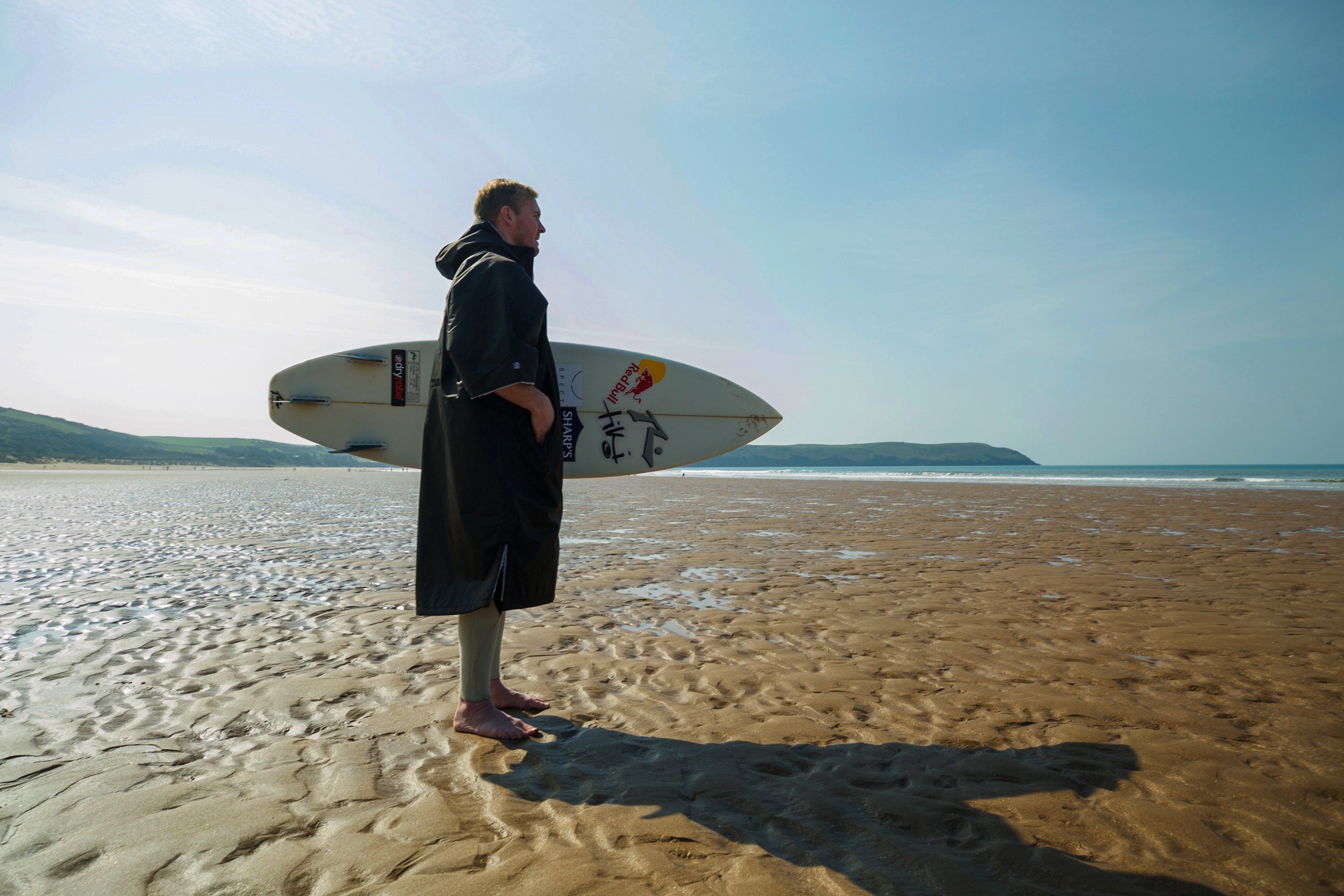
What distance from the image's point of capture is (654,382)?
15.6 ft

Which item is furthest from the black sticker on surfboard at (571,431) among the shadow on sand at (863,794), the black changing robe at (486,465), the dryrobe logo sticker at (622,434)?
the shadow on sand at (863,794)

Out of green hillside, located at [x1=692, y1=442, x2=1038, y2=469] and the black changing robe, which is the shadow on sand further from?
green hillside, located at [x1=692, y1=442, x2=1038, y2=469]

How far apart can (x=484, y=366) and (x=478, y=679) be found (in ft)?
3.98

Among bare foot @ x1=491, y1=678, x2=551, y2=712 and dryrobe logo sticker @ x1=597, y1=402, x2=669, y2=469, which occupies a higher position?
dryrobe logo sticker @ x1=597, y1=402, x2=669, y2=469

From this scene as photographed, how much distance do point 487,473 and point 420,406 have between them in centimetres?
227

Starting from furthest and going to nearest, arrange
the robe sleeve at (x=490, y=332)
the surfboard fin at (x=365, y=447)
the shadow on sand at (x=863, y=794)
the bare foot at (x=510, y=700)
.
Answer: the surfboard fin at (x=365, y=447) → the bare foot at (x=510, y=700) → the robe sleeve at (x=490, y=332) → the shadow on sand at (x=863, y=794)

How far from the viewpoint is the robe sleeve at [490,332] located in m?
2.31

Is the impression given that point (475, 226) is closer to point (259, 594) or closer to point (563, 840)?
point (563, 840)

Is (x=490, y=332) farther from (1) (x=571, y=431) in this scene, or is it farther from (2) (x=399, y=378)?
(2) (x=399, y=378)

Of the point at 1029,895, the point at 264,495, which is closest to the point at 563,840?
the point at 1029,895

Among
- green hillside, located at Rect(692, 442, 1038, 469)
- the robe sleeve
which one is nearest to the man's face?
the robe sleeve

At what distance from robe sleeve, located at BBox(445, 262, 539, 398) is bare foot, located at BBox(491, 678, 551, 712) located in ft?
4.19

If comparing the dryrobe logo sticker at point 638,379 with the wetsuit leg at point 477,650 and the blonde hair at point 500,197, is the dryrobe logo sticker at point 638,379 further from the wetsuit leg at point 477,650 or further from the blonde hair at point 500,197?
the wetsuit leg at point 477,650

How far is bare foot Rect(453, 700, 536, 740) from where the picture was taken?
244cm
